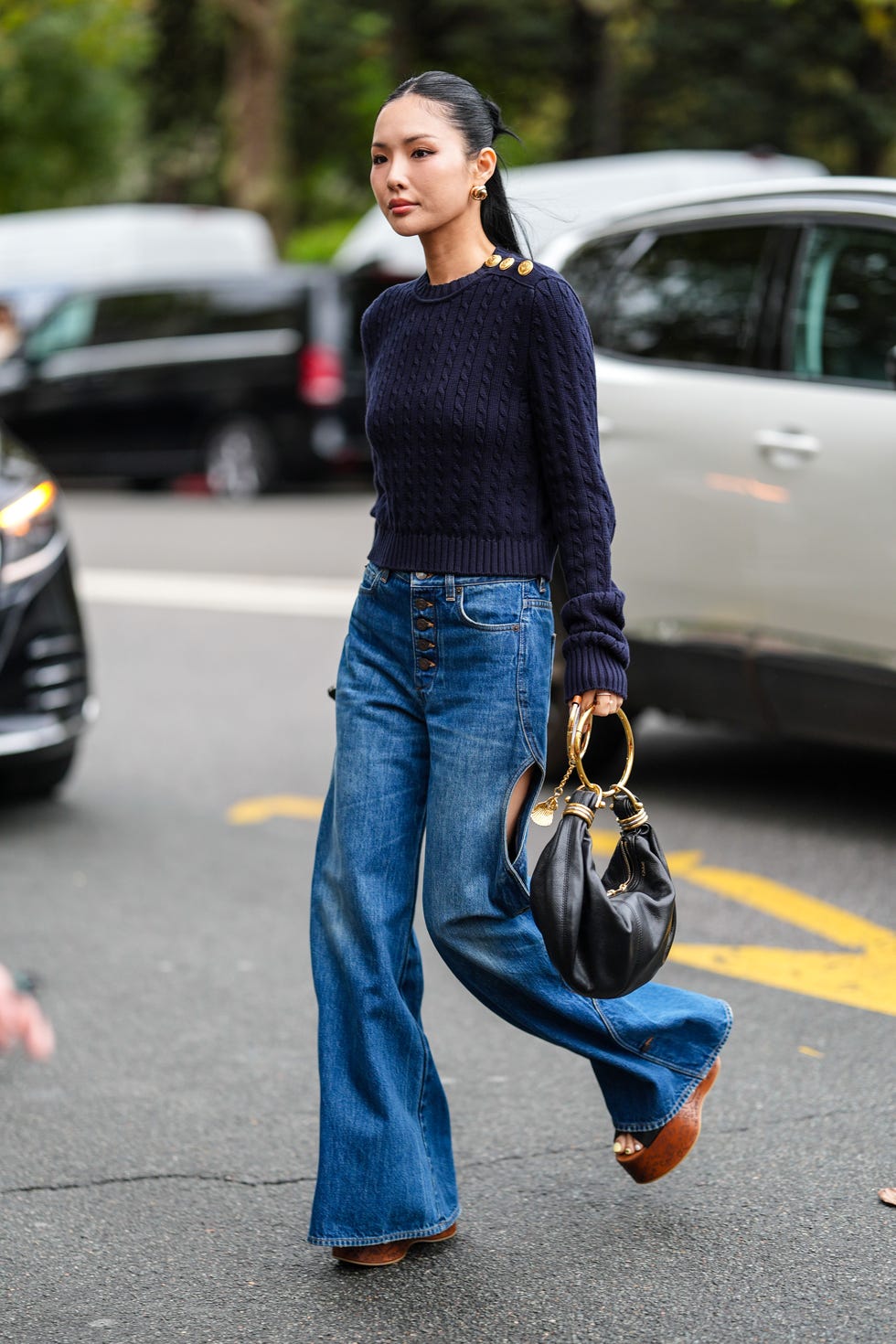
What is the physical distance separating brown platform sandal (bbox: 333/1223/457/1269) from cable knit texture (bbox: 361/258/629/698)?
94cm

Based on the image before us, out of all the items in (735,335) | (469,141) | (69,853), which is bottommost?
(69,853)

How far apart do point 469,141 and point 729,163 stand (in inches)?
605

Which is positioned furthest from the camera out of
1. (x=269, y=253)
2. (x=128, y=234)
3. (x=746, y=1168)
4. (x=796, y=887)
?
(x=269, y=253)

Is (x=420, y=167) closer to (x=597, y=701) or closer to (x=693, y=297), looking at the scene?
(x=597, y=701)

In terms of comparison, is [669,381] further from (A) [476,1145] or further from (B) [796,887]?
(A) [476,1145]

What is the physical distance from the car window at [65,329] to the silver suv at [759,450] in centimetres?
1193

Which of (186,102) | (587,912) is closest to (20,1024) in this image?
(587,912)

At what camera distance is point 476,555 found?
3.07 metres

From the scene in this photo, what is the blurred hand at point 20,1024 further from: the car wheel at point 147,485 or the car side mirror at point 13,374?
the car wheel at point 147,485

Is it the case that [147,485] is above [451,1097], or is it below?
below

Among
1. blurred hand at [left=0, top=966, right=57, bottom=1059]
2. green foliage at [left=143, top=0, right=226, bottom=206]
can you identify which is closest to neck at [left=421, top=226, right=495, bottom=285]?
blurred hand at [left=0, top=966, right=57, bottom=1059]

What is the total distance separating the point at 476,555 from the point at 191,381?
14194 mm

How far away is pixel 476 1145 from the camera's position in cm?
376

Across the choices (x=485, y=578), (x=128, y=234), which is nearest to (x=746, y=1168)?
(x=485, y=578)
